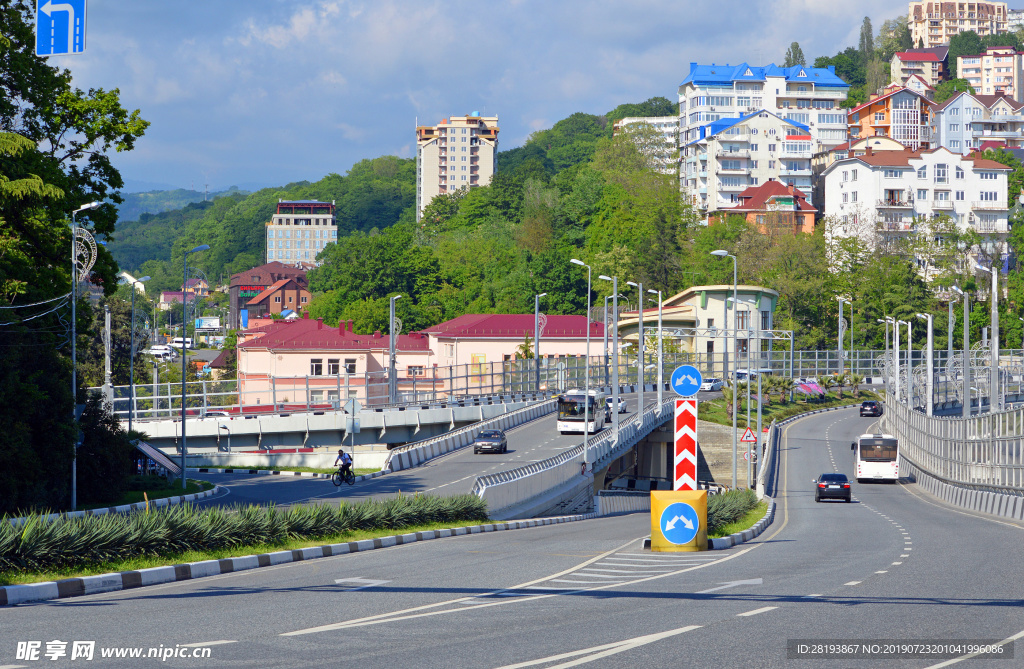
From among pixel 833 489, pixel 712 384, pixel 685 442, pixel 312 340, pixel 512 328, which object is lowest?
pixel 833 489

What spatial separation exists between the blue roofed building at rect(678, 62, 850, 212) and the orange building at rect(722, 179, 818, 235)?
5.37m

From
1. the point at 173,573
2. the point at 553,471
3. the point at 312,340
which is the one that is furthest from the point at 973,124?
the point at 173,573

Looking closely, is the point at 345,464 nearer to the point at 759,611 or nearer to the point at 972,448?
the point at 972,448

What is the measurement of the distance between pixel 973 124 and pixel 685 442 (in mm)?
162530

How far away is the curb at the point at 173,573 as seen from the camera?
12375mm

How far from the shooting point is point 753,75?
170625 mm

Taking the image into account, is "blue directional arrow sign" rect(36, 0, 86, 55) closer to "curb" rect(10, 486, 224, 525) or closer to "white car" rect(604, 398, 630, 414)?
"curb" rect(10, 486, 224, 525)

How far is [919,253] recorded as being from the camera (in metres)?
121

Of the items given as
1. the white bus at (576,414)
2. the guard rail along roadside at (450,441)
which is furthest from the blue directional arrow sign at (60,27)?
the white bus at (576,414)

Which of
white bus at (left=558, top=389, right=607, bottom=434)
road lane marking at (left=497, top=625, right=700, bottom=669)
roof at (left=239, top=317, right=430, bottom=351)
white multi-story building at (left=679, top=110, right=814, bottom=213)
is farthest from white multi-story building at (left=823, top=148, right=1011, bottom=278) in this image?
road lane marking at (left=497, top=625, right=700, bottom=669)

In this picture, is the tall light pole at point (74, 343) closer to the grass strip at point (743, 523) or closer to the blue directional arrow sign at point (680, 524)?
the grass strip at point (743, 523)

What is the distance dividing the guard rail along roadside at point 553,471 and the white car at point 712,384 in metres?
20.0

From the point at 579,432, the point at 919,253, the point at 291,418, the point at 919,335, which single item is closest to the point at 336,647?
the point at 291,418

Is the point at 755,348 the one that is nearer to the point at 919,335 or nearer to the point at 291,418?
the point at 919,335
